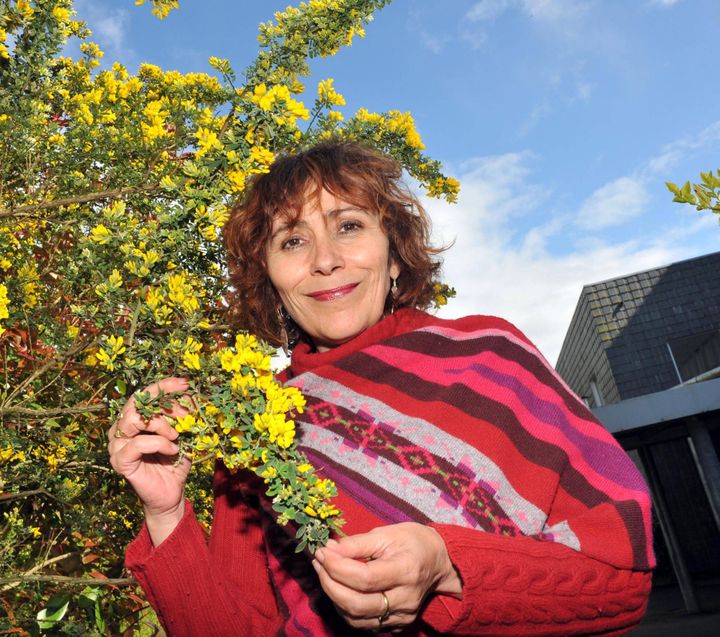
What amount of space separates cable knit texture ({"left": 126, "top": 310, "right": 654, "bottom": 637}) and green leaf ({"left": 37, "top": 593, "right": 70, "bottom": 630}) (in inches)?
37.1

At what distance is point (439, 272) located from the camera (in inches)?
110

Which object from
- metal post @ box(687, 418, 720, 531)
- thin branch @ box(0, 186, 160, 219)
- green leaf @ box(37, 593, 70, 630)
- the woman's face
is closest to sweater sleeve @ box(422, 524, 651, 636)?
the woman's face

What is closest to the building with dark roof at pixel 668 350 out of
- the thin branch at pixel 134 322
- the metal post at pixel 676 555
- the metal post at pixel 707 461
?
the metal post at pixel 676 555

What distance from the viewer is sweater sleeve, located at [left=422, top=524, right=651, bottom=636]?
1.39 m

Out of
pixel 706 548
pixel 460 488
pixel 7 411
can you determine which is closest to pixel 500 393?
pixel 460 488

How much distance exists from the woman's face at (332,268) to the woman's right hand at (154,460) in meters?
0.66

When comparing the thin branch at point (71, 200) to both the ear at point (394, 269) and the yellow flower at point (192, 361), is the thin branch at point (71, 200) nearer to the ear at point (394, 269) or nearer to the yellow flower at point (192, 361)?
the ear at point (394, 269)

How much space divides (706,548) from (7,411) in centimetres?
1522

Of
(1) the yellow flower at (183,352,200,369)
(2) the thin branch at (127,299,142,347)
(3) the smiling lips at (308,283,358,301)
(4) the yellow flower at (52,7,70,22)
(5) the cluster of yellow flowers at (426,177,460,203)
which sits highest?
(4) the yellow flower at (52,7,70,22)

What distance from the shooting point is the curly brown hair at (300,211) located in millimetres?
2283

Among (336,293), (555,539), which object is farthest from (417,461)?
(336,293)

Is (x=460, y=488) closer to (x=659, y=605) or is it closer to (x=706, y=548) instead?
(x=659, y=605)

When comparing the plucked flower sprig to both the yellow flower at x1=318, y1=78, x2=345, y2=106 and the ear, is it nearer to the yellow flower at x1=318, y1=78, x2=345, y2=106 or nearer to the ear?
the ear

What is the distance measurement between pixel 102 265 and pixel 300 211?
62cm
